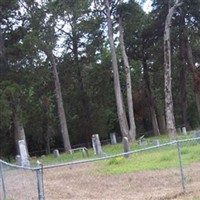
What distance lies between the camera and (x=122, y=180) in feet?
40.8

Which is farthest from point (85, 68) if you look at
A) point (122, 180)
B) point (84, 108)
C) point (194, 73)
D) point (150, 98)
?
point (122, 180)

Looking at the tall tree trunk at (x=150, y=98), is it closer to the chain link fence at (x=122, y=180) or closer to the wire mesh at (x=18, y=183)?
the chain link fence at (x=122, y=180)

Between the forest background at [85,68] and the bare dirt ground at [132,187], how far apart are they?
49.4ft

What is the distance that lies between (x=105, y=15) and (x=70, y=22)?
7427mm

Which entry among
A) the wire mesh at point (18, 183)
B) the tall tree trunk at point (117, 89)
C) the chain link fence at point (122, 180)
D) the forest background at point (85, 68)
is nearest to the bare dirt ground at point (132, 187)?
the chain link fence at point (122, 180)

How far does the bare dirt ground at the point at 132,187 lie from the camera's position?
380 inches

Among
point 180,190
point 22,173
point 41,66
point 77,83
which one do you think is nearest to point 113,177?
point 180,190

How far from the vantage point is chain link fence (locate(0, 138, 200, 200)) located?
8.57m

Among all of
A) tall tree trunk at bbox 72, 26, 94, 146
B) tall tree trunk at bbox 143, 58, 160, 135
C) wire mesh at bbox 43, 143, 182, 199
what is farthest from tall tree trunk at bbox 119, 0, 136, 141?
wire mesh at bbox 43, 143, 182, 199

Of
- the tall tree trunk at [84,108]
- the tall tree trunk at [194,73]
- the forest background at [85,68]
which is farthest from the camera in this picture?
the tall tree trunk at [84,108]

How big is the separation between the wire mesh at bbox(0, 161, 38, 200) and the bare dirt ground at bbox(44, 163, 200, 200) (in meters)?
1.07

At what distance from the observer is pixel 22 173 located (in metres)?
8.73

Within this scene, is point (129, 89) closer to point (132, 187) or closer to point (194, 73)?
point (194, 73)

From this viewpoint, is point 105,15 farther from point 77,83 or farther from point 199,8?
point 77,83
